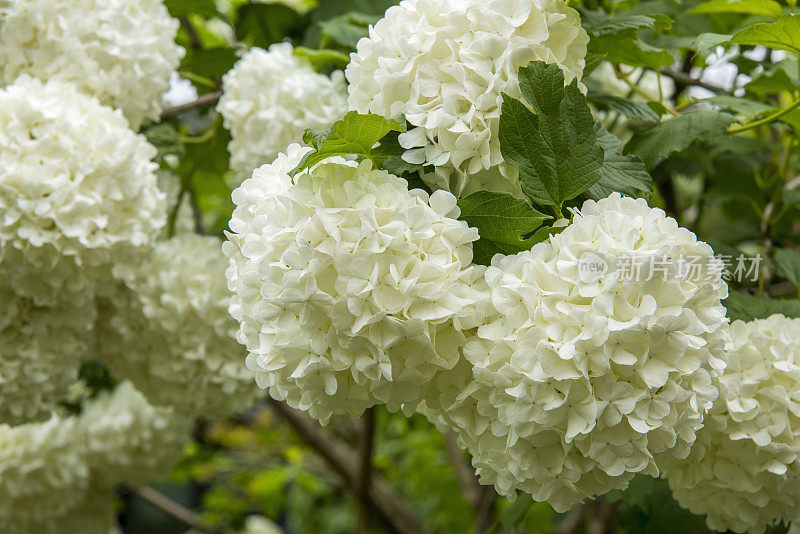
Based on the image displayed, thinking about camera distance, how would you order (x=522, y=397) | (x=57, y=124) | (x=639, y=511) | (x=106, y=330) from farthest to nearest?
(x=106, y=330), (x=639, y=511), (x=57, y=124), (x=522, y=397)

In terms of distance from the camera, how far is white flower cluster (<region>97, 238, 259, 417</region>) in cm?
131

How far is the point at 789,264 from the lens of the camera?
1162 millimetres

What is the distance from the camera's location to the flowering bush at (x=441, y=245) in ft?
2.41

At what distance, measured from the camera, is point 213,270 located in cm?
135

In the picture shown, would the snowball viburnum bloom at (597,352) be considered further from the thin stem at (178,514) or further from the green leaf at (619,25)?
the thin stem at (178,514)

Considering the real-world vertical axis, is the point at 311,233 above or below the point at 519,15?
below

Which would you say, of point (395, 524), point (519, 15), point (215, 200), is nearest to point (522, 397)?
point (519, 15)

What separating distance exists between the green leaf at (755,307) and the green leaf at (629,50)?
0.35 m

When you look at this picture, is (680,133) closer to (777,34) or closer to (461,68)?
(777,34)

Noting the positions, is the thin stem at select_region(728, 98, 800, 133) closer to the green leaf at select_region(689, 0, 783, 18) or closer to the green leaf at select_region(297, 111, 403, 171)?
the green leaf at select_region(689, 0, 783, 18)

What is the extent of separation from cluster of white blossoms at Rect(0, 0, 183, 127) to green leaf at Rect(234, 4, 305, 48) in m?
0.46

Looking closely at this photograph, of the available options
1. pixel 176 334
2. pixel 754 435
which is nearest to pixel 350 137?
pixel 754 435

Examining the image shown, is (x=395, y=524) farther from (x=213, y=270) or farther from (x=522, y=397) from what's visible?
(x=522, y=397)

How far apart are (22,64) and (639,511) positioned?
1194 millimetres
